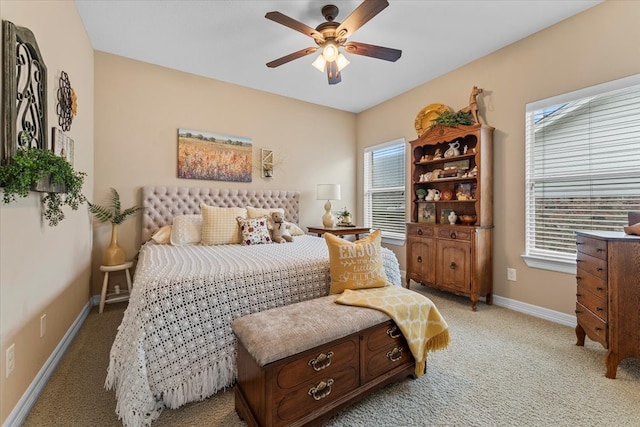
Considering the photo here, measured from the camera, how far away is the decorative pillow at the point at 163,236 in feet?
10.2

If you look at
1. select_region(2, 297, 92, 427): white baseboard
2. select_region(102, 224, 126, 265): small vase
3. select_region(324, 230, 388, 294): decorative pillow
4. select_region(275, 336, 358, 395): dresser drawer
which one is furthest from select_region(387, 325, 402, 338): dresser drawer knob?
select_region(102, 224, 126, 265): small vase

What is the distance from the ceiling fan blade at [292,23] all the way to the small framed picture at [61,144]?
1794mm

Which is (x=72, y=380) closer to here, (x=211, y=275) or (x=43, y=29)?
(x=211, y=275)

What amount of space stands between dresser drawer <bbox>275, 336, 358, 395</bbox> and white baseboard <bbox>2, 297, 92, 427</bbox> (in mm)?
1364

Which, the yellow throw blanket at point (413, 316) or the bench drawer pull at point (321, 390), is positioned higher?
the yellow throw blanket at point (413, 316)

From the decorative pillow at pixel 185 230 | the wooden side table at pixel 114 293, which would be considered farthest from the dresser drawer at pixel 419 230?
the wooden side table at pixel 114 293

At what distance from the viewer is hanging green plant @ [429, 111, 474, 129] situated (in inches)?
131

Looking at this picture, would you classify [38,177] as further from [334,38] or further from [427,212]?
[427,212]

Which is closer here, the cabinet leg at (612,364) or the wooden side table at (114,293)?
the cabinet leg at (612,364)

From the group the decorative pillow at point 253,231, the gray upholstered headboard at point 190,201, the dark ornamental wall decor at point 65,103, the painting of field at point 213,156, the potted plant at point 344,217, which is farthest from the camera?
the potted plant at point 344,217

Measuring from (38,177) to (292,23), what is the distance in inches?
77.1

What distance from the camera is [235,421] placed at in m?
1.49

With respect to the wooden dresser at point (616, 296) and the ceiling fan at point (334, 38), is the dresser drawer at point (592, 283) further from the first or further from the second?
the ceiling fan at point (334, 38)

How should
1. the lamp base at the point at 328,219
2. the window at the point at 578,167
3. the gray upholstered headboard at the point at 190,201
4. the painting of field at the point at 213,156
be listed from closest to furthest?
the window at the point at 578,167 → the gray upholstered headboard at the point at 190,201 → the painting of field at the point at 213,156 → the lamp base at the point at 328,219
